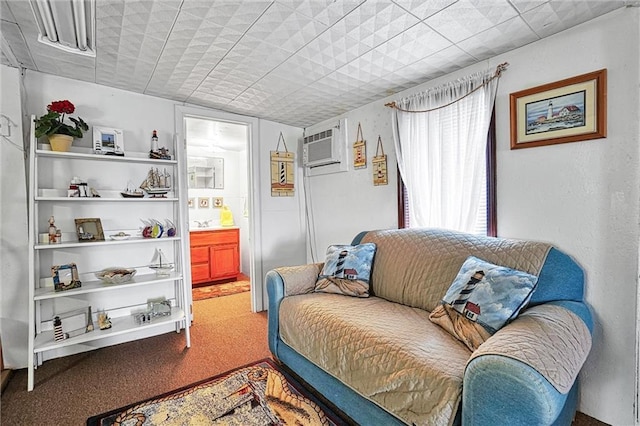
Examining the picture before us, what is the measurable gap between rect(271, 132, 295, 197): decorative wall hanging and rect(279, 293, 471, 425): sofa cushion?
1803 millimetres

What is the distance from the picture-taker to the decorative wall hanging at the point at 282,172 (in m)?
3.75

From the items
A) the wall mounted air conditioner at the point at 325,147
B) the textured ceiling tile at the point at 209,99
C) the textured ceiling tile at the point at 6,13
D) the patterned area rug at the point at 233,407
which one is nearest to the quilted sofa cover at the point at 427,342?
the patterned area rug at the point at 233,407

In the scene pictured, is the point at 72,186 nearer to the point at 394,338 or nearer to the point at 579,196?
the point at 394,338

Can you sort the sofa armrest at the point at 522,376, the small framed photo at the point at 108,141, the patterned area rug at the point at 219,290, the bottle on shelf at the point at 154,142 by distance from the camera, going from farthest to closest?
1. the patterned area rug at the point at 219,290
2. the bottle on shelf at the point at 154,142
3. the small framed photo at the point at 108,141
4. the sofa armrest at the point at 522,376

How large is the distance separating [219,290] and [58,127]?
2920 mm

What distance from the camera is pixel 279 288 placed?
2354mm

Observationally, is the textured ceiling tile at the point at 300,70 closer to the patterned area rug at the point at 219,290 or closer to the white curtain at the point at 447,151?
the white curtain at the point at 447,151

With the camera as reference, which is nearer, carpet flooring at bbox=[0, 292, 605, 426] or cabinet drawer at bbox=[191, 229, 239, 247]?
carpet flooring at bbox=[0, 292, 605, 426]

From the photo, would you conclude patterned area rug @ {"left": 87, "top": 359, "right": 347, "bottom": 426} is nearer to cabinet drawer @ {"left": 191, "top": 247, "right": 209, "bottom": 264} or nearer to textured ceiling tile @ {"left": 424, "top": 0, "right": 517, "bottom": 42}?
textured ceiling tile @ {"left": 424, "top": 0, "right": 517, "bottom": 42}

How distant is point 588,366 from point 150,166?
361 cm

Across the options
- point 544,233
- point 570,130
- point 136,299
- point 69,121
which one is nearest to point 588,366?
point 544,233

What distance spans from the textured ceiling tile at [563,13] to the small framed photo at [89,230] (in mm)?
3336

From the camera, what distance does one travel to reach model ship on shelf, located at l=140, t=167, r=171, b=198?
274cm

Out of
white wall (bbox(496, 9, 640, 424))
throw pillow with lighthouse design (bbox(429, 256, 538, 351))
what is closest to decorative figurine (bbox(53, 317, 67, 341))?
throw pillow with lighthouse design (bbox(429, 256, 538, 351))
